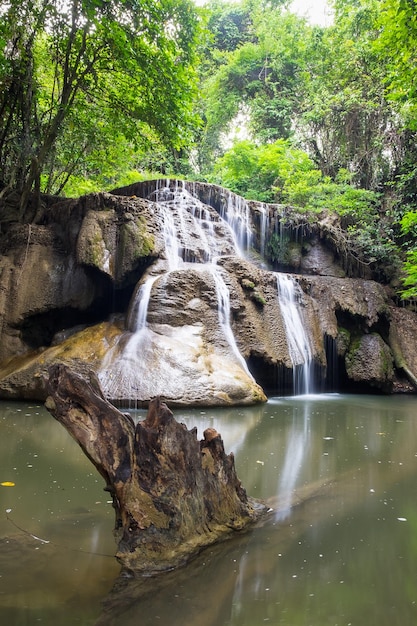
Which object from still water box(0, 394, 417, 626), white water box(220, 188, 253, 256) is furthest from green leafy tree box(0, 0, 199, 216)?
still water box(0, 394, 417, 626)

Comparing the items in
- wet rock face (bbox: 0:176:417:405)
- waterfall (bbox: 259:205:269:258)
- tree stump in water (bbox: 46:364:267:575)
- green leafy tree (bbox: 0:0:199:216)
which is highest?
green leafy tree (bbox: 0:0:199:216)

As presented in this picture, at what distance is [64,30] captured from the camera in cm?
1071

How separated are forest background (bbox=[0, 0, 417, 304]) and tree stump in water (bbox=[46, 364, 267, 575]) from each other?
7.23 m

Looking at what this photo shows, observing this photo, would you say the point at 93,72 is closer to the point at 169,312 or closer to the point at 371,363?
the point at 169,312

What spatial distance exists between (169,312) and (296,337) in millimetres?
2997

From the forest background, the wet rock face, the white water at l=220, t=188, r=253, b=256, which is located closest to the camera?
the wet rock face

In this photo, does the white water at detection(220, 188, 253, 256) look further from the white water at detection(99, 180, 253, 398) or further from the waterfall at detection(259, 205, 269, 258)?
the waterfall at detection(259, 205, 269, 258)

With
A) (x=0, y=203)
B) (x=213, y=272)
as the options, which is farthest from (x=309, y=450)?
(x=0, y=203)

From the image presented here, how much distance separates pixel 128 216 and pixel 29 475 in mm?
7345

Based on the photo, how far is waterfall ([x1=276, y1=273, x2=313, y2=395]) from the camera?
10062 mm

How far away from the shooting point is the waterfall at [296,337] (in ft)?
33.0

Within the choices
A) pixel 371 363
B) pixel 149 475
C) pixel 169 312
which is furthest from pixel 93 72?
pixel 149 475

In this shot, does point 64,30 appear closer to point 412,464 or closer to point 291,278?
point 291,278

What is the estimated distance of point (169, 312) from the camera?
8.87 meters
